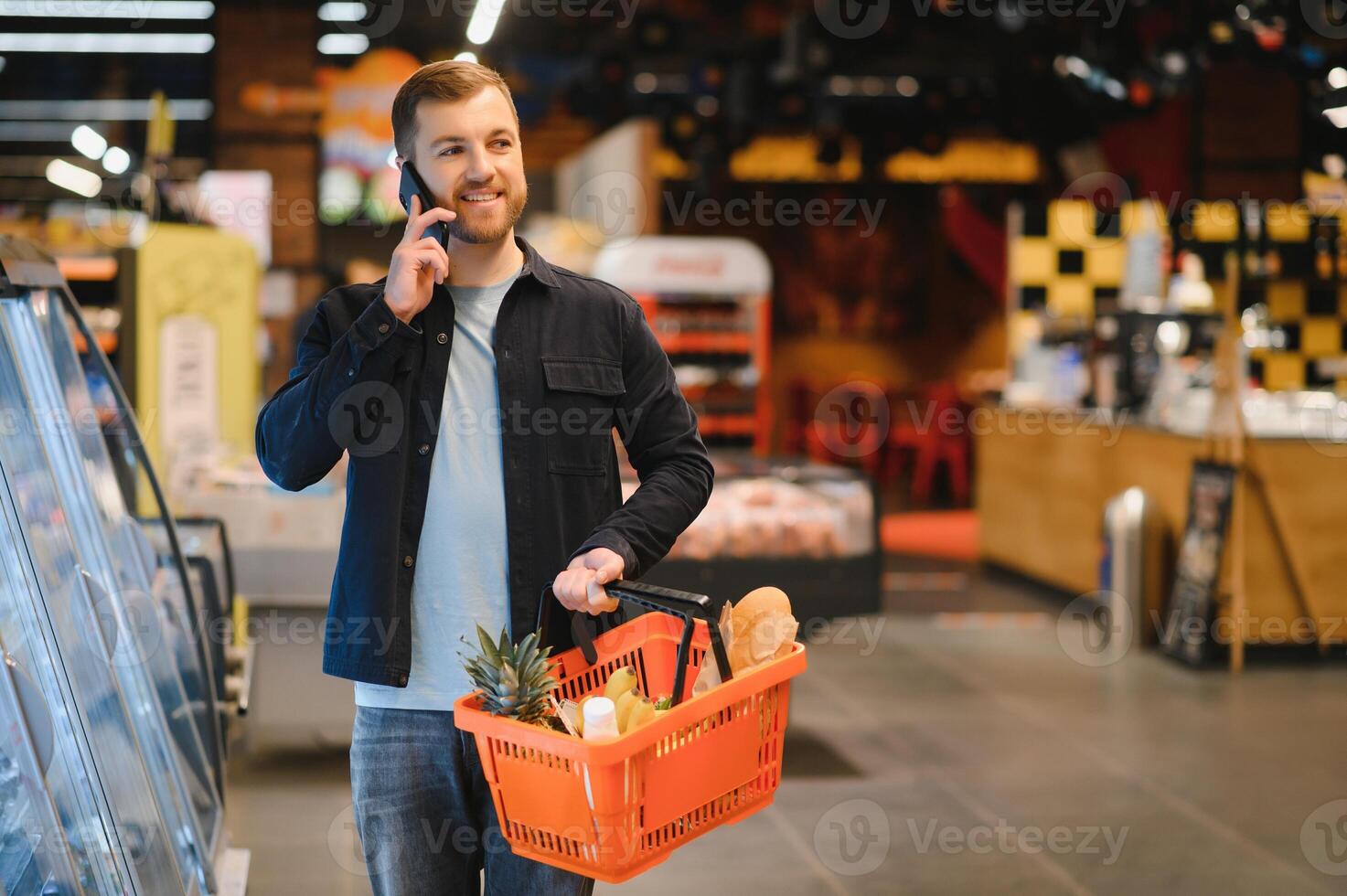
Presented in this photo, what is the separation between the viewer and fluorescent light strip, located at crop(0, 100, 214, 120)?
18484 millimetres

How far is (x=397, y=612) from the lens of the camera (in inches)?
77.1

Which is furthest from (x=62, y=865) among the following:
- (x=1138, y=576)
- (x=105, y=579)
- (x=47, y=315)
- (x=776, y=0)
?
(x=776, y=0)

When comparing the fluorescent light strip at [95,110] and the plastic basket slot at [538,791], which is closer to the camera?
the plastic basket slot at [538,791]

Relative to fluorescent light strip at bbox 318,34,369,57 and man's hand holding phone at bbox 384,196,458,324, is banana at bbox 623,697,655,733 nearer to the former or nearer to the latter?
man's hand holding phone at bbox 384,196,458,324

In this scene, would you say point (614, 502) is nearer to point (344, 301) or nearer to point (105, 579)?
point (344, 301)

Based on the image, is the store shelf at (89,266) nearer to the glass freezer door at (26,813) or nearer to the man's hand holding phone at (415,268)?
the glass freezer door at (26,813)

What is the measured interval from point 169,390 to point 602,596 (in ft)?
21.5
